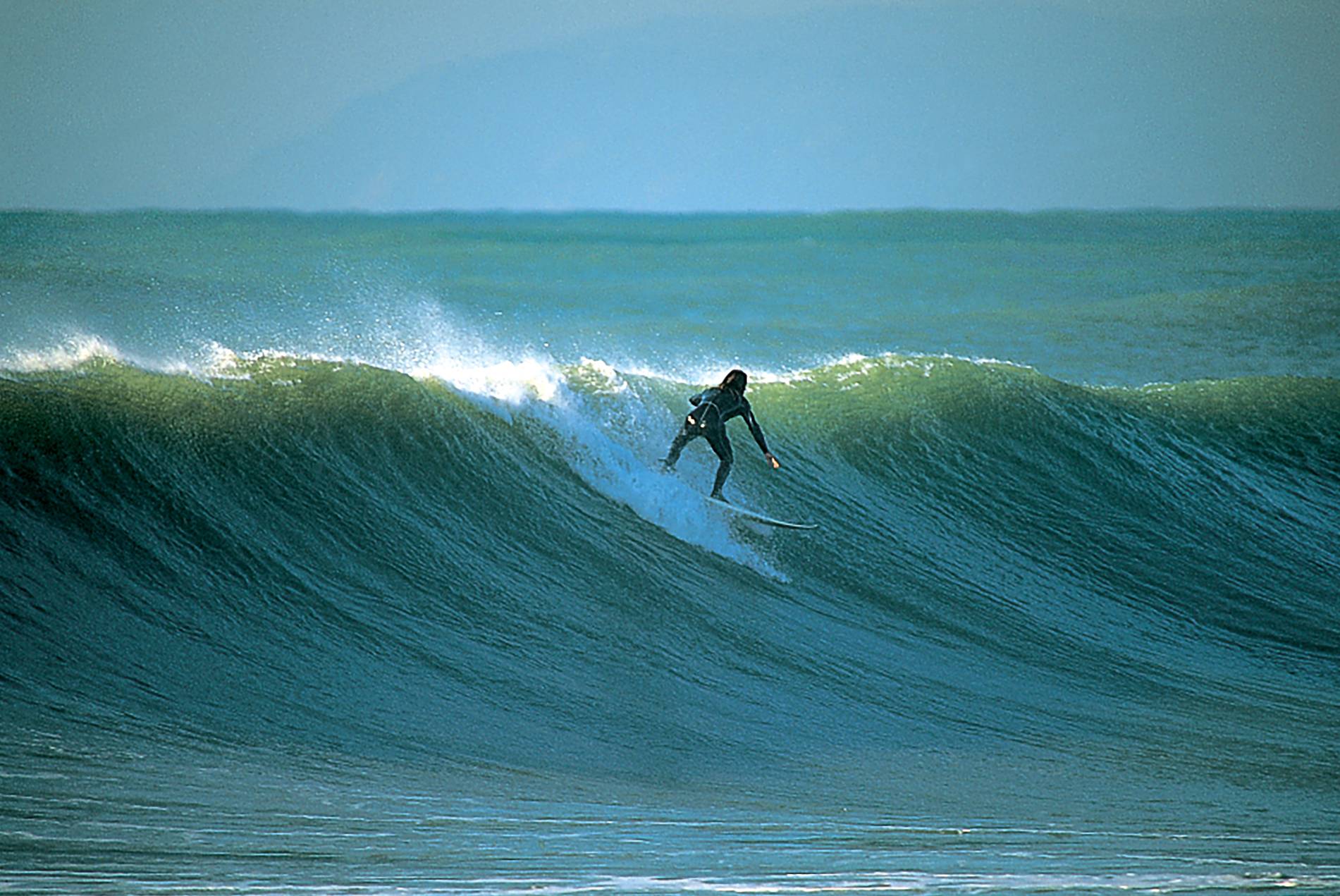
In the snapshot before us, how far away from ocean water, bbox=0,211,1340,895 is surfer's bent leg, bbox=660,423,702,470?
11 centimetres

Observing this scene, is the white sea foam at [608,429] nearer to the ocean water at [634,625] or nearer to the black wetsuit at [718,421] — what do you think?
the ocean water at [634,625]

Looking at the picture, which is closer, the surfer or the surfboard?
the surfer

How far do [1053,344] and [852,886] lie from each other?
60.0 ft

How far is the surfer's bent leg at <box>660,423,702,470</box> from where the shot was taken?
30.9ft

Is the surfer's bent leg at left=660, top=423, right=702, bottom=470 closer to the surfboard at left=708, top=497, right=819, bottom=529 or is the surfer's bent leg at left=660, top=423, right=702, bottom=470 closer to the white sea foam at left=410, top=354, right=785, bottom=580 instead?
the white sea foam at left=410, top=354, right=785, bottom=580

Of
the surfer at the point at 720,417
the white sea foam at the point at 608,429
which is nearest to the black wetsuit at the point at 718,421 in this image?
the surfer at the point at 720,417

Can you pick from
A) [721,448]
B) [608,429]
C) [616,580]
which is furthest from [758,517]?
[616,580]

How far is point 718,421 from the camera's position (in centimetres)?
934

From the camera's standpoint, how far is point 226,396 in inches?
363

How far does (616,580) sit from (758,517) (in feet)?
5.24

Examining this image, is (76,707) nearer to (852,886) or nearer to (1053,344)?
(852,886)

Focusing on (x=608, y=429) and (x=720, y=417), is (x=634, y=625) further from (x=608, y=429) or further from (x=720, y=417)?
(x=608, y=429)

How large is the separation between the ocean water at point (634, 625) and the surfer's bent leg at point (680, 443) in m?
0.11

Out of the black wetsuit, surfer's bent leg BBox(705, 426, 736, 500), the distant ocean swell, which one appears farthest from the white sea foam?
the black wetsuit
